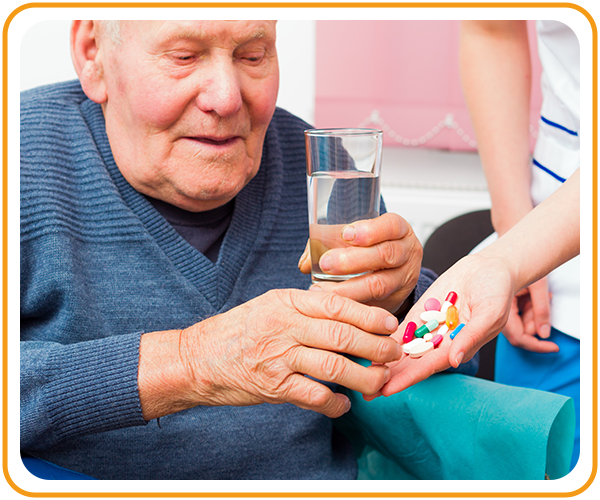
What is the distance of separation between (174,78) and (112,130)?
23 cm

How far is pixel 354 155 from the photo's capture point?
0.90m

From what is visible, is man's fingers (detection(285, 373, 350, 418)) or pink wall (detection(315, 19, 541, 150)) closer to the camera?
man's fingers (detection(285, 373, 350, 418))

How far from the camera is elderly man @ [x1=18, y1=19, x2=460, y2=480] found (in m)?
0.93

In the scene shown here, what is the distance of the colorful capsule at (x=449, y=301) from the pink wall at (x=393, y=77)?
1.71 meters

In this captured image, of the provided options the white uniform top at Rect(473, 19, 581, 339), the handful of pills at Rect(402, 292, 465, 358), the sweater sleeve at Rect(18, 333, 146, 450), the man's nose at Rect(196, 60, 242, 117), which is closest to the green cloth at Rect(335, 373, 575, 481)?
the handful of pills at Rect(402, 292, 465, 358)

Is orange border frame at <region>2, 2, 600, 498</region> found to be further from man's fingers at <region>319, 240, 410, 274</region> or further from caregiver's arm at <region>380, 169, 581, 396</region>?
man's fingers at <region>319, 240, 410, 274</region>

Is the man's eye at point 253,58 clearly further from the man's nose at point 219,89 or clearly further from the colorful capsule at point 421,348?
the colorful capsule at point 421,348

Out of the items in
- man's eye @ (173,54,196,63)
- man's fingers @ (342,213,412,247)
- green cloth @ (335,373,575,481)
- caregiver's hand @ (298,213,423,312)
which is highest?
man's eye @ (173,54,196,63)

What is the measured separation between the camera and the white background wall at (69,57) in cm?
230

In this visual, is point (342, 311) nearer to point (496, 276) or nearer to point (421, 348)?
point (421, 348)

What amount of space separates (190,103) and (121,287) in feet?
1.27

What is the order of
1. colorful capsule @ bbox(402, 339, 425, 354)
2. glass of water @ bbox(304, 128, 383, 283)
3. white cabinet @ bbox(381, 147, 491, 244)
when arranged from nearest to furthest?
glass of water @ bbox(304, 128, 383, 283), colorful capsule @ bbox(402, 339, 425, 354), white cabinet @ bbox(381, 147, 491, 244)

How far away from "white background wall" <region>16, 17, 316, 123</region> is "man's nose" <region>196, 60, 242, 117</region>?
1098 mm

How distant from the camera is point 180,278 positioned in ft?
4.00
